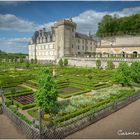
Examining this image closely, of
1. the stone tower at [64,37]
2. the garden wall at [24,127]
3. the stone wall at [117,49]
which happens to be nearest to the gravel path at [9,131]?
the garden wall at [24,127]

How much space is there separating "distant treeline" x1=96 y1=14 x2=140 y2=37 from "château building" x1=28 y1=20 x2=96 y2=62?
778 cm

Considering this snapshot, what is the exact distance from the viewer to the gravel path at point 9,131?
8383mm

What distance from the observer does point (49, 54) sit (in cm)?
5869

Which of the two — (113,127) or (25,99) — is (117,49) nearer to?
(25,99)

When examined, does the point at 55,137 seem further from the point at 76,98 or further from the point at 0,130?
the point at 76,98

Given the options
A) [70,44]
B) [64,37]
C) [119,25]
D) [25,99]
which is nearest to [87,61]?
[70,44]

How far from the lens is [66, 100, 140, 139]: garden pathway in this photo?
8.58 m

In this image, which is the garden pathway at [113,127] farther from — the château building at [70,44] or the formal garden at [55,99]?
the château building at [70,44]

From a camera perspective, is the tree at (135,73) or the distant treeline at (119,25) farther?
the distant treeline at (119,25)

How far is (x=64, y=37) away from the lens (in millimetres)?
52406

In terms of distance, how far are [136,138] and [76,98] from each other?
6987mm

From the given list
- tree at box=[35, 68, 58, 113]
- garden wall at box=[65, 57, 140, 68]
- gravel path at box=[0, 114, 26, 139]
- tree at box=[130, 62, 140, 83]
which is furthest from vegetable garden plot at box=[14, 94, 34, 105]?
garden wall at box=[65, 57, 140, 68]

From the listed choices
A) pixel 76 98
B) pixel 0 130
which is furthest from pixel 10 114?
pixel 76 98

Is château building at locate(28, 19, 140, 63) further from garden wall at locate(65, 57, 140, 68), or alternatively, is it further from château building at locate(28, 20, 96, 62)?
garden wall at locate(65, 57, 140, 68)
